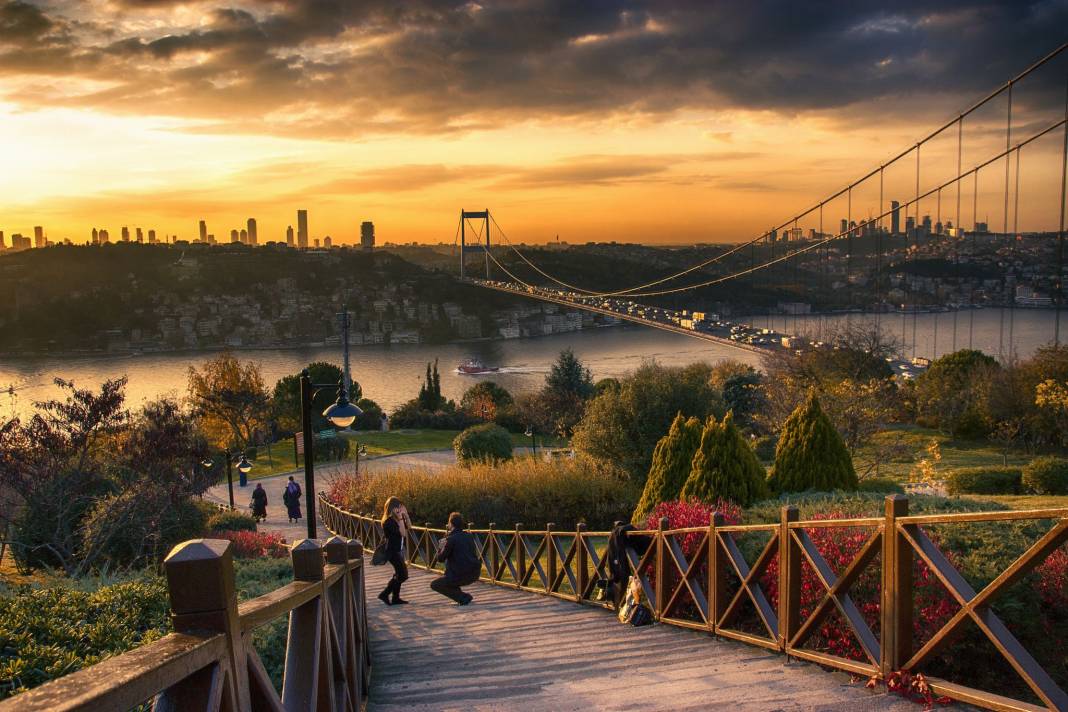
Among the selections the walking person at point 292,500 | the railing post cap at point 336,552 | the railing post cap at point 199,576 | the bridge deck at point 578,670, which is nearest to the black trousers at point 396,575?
the bridge deck at point 578,670

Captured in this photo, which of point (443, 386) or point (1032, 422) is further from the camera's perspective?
point (443, 386)

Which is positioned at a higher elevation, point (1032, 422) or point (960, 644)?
point (960, 644)

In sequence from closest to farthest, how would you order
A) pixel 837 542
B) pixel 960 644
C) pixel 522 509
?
pixel 960 644, pixel 837 542, pixel 522 509

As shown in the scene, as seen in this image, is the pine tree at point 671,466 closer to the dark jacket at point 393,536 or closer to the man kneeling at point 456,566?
the man kneeling at point 456,566

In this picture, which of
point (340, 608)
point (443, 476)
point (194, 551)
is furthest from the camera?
point (443, 476)

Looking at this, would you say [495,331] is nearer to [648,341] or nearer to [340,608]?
[648,341]

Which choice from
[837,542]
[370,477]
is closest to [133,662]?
[837,542]

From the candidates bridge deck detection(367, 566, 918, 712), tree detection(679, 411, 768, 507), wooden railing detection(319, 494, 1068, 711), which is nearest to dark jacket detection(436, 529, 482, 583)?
bridge deck detection(367, 566, 918, 712)

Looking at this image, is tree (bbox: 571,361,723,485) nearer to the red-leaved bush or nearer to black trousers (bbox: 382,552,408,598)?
the red-leaved bush
